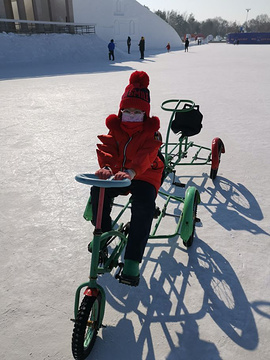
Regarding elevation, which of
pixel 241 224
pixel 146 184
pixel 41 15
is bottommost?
pixel 241 224

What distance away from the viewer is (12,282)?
2.24 meters

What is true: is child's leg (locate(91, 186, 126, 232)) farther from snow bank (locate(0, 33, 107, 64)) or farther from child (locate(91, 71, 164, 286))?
snow bank (locate(0, 33, 107, 64))

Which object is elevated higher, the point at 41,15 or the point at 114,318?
the point at 41,15

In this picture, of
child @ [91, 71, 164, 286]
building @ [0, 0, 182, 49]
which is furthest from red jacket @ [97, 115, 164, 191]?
building @ [0, 0, 182, 49]

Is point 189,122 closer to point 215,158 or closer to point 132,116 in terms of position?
point 215,158

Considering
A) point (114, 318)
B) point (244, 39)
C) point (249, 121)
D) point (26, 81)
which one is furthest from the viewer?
point (244, 39)

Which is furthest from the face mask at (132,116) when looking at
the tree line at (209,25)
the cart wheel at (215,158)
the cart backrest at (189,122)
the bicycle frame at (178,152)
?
the tree line at (209,25)

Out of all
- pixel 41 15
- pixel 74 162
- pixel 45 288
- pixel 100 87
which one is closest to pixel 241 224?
pixel 45 288

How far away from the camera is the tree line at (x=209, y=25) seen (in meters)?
94.9

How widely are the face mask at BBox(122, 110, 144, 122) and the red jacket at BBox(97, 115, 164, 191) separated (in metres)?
0.05

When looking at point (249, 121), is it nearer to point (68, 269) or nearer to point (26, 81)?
point (68, 269)

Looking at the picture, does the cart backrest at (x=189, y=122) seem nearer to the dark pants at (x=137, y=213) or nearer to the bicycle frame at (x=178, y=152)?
the bicycle frame at (x=178, y=152)

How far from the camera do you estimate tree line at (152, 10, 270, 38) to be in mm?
94938

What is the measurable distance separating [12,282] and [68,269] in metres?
0.43
